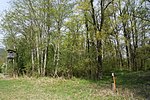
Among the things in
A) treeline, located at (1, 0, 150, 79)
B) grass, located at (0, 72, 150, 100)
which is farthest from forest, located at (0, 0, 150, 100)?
grass, located at (0, 72, 150, 100)

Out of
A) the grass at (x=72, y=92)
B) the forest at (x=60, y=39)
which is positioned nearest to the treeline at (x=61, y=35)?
the forest at (x=60, y=39)

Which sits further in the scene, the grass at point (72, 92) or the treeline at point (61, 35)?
the treeline at point (61, 35)

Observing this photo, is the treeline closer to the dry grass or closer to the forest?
the forest

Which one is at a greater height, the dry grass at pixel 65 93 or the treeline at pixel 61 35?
the treeline at pixel 61 35

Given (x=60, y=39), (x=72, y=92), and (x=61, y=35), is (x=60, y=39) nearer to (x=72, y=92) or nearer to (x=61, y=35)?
(x=61, y=35)

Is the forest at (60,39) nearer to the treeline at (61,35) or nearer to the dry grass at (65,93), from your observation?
the treeline at (61,35)

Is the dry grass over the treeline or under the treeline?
under

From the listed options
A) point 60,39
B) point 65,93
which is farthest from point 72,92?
point 60,39

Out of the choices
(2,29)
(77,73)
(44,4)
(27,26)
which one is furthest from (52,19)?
(2,29)

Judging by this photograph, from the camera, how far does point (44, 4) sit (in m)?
29.2

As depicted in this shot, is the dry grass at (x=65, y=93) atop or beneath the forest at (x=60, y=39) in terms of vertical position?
beneath

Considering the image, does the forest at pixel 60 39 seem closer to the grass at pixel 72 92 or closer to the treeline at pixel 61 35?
the treeline at pixel 61 35

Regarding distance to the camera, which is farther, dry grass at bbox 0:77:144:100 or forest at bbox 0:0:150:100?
forest at bbox 0:0:150:100

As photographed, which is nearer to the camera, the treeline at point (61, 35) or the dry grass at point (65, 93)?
the dry grass at point (65, 93)
